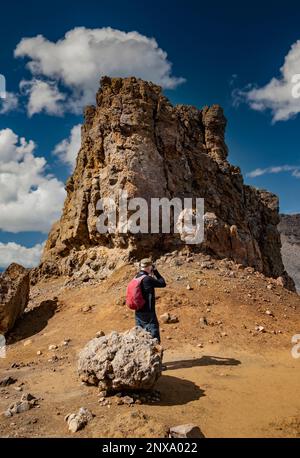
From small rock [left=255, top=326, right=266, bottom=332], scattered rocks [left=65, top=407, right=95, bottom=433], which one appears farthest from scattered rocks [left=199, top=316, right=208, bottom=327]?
scattered rocks [left=65, top=407, right=95, bottom=433]

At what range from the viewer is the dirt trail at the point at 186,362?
18.0ft

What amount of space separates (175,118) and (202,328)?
15.0m

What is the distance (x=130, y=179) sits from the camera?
62.5 feet

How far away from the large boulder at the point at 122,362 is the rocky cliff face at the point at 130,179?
11.5 m

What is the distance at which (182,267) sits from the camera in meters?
17.2

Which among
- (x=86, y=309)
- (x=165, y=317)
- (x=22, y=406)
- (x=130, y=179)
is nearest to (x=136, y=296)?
(x=22, y=406)

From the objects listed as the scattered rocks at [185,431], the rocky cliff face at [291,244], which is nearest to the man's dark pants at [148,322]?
the scattered rocks at [185,431]

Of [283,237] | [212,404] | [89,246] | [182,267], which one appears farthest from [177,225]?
[283,237]

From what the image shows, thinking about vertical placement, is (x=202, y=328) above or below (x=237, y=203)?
below

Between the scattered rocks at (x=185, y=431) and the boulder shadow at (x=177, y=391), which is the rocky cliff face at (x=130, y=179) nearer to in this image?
the boulder shadow at (x=177, y=391)

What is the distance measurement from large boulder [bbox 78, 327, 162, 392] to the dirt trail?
37 centimetres

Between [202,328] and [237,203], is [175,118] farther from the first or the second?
[202,328]

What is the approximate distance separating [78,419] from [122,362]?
131 centimetres

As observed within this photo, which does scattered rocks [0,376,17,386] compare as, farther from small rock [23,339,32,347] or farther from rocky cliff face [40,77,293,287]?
rocky cliff face [40,77,293,287]
